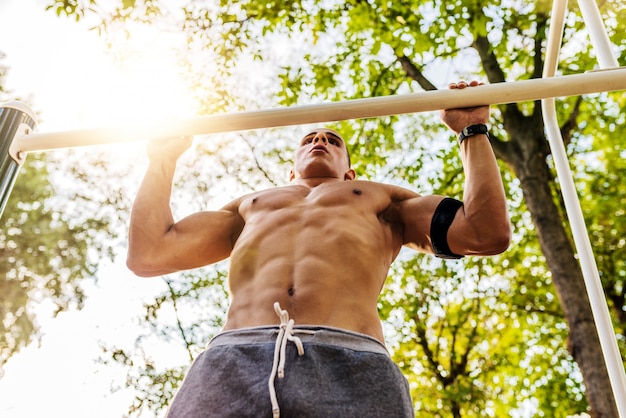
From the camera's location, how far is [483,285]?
34.2 feet

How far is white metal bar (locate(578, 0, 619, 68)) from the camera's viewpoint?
2076mm

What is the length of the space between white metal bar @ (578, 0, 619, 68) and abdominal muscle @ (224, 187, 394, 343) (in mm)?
1134

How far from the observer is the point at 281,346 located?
144cm

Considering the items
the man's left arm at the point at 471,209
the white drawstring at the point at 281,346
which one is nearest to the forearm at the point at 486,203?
the man's left arm at the point at 471,209

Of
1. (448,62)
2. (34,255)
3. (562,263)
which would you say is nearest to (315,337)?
(562,263)

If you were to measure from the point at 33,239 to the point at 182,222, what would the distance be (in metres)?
11.4

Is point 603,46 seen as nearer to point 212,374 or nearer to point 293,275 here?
point 293,275

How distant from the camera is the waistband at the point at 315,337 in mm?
1509

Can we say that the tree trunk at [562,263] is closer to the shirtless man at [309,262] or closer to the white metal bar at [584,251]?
the white metal bar at [584,251]

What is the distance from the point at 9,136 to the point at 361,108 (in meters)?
1.41

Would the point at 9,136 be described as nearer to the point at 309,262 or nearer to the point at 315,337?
the point at 309,262

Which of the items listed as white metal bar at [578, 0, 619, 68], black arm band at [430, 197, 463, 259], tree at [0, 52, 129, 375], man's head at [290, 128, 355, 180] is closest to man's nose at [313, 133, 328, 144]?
man's head at [290, 128, 355, 180]

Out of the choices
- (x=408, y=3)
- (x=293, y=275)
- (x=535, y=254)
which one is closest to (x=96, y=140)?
(x=293, y=275)

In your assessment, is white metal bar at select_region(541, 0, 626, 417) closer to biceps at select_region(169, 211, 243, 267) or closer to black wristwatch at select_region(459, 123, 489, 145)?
black wristwatch at select_region(459, 123, 489, 145)
